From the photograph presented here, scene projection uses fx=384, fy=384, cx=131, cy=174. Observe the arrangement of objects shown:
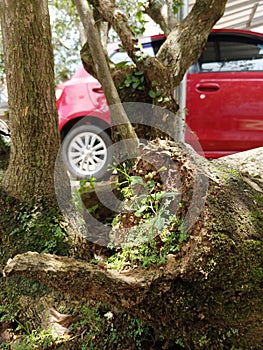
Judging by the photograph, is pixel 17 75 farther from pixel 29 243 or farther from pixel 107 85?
pixel 29 243

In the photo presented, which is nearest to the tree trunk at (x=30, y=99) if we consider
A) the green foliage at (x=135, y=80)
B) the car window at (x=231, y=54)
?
the green foliage at (x=135, y=80)

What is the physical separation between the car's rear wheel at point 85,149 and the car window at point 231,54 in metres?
1.44

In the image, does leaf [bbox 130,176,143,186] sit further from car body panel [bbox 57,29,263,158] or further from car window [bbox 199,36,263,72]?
car window [bbox 199,36,263,72]

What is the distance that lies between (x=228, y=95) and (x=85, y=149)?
176cm

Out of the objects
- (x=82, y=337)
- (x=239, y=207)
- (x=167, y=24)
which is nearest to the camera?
(x=239, y=207)

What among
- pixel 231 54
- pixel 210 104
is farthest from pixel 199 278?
pixel 231 54

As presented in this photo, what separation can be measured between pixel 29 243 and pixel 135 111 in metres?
1.17

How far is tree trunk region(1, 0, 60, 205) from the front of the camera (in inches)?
90.1

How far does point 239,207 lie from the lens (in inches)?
66.7

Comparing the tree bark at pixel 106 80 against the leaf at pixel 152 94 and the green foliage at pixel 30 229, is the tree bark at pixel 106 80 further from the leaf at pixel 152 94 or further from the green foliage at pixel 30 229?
the green foliage at pixel 30 229

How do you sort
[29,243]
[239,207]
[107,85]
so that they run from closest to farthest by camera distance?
[239,207]
[29,243]
[107,85]

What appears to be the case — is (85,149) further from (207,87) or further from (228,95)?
(228,95)

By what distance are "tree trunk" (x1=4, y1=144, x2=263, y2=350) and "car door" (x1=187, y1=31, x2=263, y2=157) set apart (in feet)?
9.16

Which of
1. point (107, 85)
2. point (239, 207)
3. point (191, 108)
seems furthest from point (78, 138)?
point (239, 207)
